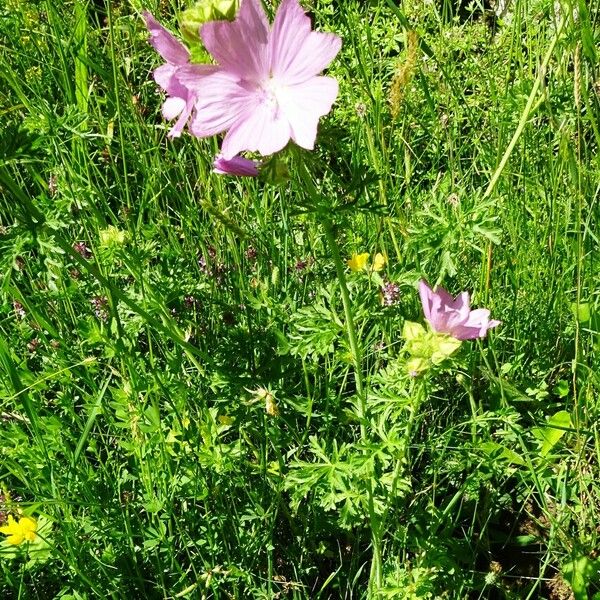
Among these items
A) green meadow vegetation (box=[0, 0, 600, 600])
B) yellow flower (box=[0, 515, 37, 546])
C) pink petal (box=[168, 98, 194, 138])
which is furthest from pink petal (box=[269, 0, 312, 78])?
yellow flower (box=[0, 515, 37, 546])

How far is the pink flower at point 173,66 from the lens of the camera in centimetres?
96

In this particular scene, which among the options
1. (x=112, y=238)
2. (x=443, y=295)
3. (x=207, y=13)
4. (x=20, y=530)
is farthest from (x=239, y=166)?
(x=20, y=530)

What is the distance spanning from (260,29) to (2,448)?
0.90 meters

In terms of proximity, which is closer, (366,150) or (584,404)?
(584,404)

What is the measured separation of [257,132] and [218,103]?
0.05 m

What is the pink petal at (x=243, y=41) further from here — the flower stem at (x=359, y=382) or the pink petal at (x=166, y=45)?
the flower stem at (x=359, y=382)

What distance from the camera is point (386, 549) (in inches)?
59.8

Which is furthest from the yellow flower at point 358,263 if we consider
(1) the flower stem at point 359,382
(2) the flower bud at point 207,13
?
(2) the flower bud at point 207,13

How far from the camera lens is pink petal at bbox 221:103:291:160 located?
0.92m

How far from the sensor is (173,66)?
1017 mm

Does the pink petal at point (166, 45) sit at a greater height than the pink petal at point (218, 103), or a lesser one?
greater

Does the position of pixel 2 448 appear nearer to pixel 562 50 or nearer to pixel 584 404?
pixel 584 404

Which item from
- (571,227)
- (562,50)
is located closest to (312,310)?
(571,227)

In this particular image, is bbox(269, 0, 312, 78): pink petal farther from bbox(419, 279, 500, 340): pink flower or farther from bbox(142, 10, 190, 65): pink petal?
bbox(419, 279, 500, 340): pink flower
